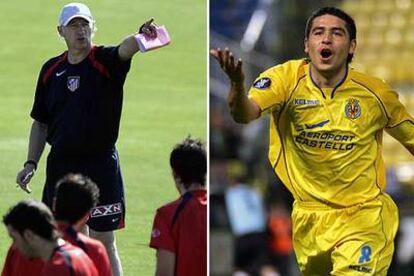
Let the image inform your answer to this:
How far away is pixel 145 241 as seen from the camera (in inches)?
348

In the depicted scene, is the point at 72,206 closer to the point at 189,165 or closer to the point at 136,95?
the point at 189,165

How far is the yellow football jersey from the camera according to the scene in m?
6.39

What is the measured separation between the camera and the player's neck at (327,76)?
21.2 feet

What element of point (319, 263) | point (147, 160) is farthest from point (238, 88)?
point (147, 160)

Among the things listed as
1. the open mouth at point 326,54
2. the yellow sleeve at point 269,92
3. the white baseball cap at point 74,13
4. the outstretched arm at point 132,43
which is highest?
the white baseball cap at point 74,13

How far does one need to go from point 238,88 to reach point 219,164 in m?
9.42

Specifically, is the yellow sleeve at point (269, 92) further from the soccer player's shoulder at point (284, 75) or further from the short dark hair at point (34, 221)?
the short dark hair at point (34, 221)

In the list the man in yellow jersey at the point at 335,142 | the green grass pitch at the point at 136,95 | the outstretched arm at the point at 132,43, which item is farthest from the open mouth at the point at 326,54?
the green grass pitch at the point at 136,95

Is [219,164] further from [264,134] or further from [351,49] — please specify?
[351,49]

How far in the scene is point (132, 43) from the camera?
6762 millimetres

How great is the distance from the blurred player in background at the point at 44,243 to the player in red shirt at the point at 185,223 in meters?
0.62

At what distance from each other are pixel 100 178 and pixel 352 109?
1627mm

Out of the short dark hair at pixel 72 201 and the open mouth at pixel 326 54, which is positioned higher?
the open mouth at pixel 326 54

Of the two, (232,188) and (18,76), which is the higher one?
(18,76)
